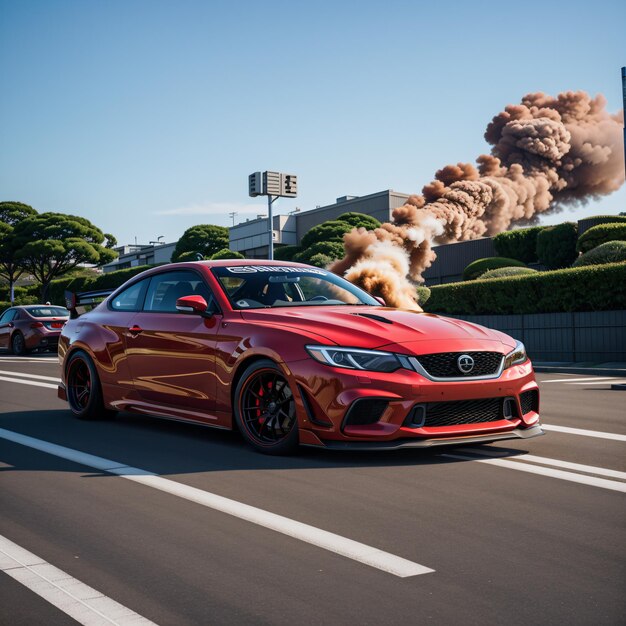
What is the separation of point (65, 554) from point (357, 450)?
2.57 meters

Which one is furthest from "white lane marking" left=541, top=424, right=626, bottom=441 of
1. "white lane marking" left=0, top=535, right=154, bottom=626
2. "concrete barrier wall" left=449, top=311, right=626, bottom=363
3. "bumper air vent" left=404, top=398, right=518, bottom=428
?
"concrete barrier wall" left=449, top=311, right=626, bottom=363

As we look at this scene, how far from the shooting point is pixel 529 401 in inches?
260

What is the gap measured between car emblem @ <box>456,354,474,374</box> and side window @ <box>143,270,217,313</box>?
229cm

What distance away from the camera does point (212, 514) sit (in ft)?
15.7

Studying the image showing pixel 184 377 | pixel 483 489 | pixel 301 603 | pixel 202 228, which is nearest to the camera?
pixel 301 603

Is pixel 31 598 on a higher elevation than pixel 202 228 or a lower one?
lower

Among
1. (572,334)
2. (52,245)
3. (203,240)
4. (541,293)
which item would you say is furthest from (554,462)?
(203,240)

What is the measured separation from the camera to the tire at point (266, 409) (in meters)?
6.33

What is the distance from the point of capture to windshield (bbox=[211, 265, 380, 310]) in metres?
7.30

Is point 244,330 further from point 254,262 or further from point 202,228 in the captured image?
point 202,228

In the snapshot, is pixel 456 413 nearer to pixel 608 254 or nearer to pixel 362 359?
pixel 362 359

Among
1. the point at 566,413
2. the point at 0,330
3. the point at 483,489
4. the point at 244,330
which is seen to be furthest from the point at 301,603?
the point at 0,330

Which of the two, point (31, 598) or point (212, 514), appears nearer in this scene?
point (31, 598)

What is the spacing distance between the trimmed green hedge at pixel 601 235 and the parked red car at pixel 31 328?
54.2 feet
